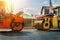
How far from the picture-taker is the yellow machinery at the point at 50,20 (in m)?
18.2

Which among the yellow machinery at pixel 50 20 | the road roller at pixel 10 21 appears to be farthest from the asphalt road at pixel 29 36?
the yellow machinery at pixel 50 20

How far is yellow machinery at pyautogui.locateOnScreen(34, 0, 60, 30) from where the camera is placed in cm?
1817

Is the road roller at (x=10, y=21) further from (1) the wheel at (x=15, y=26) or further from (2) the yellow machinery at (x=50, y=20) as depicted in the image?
(2) the yellow machinery at (x=50, y=20)

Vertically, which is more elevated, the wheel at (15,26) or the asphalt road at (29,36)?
the wheel at (15,26)

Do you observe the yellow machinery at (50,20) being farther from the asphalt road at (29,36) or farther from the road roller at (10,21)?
the asphalt road at (29,36)

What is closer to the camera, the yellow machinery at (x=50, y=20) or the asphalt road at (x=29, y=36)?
the asphalt road at (x=29, y=36)

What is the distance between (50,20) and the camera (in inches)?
727

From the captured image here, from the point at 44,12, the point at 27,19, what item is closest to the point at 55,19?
the point at 44,12

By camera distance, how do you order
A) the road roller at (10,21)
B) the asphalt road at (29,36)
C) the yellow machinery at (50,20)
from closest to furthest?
the asphalt road at (29,36) → the road roller at (10,21) → the yellow machinery at (50,20)

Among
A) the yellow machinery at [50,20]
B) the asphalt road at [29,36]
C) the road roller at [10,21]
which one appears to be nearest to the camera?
the asphalt road at [29,36]

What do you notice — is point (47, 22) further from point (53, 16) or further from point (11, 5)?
point (11, 5)

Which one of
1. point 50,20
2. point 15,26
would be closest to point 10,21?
point 15,26

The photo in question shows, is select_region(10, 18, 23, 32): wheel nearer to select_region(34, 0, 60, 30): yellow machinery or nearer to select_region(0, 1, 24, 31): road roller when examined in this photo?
select_region(0, 1, 24, 31): road roller

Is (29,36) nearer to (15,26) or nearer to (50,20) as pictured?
(15,26)
